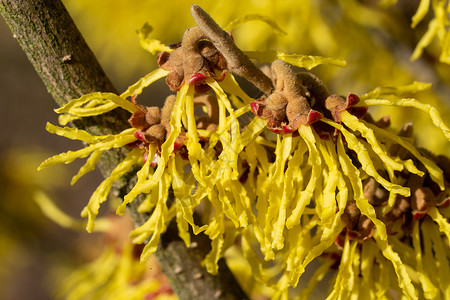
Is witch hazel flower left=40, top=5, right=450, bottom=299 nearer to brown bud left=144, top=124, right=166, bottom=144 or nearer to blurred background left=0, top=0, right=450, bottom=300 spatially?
brown bud left=144, top=124, right=166, bottom=144

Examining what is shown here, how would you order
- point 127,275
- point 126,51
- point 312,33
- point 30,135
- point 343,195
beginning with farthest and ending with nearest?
1. point 30,135
2. point 126,51
3. point 312,33
4. point 127,275
5. point 343,195

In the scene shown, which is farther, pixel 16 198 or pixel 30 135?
pixel 30 135

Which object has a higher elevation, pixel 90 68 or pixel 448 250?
pixel 90 68

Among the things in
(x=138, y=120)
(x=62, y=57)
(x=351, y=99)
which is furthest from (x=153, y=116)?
(x=351, y=99)

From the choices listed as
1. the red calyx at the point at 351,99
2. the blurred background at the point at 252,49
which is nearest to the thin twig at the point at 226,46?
the red calyx at the point at 351,99

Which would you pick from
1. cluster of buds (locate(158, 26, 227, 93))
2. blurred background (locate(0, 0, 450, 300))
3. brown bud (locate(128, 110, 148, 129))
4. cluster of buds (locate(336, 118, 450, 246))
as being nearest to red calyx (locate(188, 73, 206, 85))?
cluster of buds (locate(158, 26, 227, 93))

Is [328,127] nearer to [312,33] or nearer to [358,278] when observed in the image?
[358,278]

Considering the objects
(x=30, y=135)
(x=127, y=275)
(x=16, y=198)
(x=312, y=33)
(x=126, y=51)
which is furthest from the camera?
(x=30, y=135)

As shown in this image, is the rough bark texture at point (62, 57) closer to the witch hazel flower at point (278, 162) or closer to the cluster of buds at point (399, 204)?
the witch hazel flower at point (278, 162)

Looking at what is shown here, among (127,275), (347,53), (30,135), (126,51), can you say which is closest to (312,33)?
(347,53)
